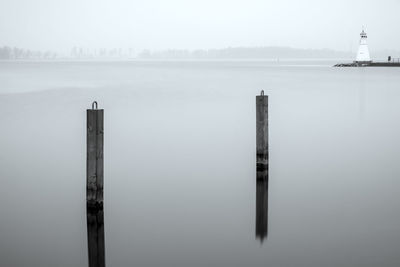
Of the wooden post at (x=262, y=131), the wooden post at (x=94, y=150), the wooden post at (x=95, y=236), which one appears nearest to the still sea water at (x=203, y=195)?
the wooden post at (x=95, y=236)

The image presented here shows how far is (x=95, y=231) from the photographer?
373 inches

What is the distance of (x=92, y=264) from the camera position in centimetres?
856

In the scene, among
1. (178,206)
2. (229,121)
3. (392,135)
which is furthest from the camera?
(229,121)

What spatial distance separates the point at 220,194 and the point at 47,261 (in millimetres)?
4533

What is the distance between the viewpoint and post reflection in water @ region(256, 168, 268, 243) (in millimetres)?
9734

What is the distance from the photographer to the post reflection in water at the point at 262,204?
973 cm

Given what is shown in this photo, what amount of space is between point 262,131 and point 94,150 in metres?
4.06

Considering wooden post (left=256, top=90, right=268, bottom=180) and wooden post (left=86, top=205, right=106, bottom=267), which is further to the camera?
wooden post (left=256, top=90, right=268, bottom=180)

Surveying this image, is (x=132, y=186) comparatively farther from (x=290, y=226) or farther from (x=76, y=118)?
(x=76, y=118)

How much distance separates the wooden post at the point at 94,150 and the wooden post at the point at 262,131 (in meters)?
3.73

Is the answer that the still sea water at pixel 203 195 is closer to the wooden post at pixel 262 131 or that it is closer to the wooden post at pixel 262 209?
the wooden post at pixel 262 209

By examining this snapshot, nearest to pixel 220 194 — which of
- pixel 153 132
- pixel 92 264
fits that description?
pixel 92 264

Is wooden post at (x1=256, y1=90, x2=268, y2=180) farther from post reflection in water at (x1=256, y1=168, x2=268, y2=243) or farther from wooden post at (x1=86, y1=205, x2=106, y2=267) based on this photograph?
wooden post at (x1=86, y1=205, x2=106, y2=267)

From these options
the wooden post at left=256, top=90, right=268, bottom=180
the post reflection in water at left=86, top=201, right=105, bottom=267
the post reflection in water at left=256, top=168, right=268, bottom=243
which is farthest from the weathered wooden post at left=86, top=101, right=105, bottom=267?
the wooden post at left=256, top=90, right=268, bottom=180
